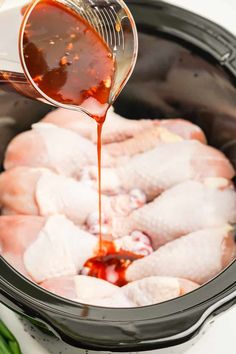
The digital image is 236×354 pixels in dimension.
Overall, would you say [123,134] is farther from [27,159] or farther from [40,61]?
[40,61]

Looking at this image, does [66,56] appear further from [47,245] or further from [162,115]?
[162,115]

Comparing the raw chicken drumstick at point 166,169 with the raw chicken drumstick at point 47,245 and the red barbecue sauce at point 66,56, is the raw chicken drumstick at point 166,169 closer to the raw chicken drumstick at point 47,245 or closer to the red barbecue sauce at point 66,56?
the raw chicken drumstick at point 47,245

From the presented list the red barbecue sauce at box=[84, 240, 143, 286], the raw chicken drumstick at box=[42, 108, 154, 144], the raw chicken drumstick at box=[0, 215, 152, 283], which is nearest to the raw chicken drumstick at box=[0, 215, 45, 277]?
the raw chicken drumstick at box=[0, 215, 152, 283]

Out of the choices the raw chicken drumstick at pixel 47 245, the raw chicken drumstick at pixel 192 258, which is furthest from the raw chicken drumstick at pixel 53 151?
the raw chicken drumstick at pixel 192 258

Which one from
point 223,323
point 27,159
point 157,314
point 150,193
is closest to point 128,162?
point 150,193

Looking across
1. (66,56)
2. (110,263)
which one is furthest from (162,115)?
(66,56)
